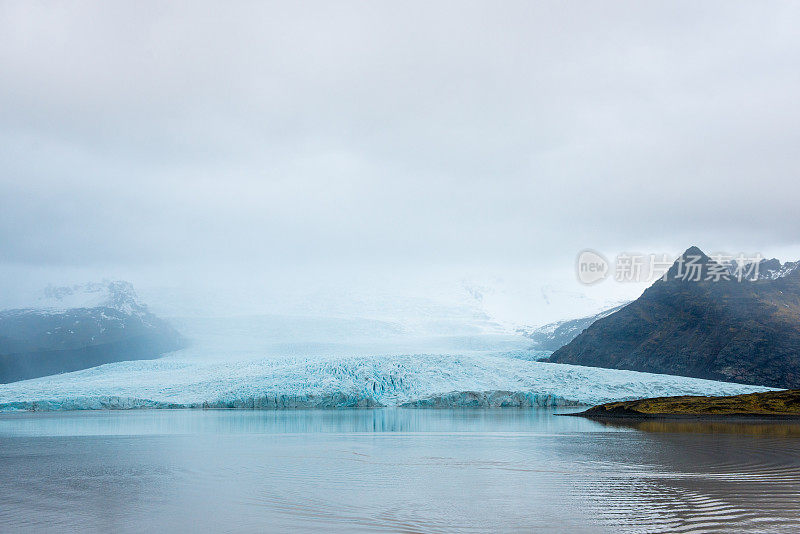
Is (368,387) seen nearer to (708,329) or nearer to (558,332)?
(708,329)

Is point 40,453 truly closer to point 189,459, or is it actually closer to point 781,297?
point 189,459

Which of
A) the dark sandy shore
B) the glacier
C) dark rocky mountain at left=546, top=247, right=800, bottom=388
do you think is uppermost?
dark rocky mountain at left=546, top=247, right=800, bottom=388

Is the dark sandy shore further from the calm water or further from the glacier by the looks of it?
the calm water

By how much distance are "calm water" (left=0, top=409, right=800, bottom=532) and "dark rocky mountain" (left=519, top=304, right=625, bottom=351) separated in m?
72.9

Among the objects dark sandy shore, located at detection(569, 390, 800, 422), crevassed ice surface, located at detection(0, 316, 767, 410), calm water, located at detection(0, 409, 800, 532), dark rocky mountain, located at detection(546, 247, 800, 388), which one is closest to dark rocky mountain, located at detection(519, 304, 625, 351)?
dark rocky mountain, located at detection(546, 247, 800, 388)

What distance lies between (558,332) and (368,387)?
61.1 metres

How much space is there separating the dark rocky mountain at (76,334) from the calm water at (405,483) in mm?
63101

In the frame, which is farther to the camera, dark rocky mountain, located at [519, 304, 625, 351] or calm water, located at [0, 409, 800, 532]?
dark rocky mountain, located at [519, 304, 625, 351]

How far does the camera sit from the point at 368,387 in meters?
47.2

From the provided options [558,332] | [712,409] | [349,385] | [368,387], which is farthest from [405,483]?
[558,332]

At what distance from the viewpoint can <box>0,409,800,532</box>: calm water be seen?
31.6 feet

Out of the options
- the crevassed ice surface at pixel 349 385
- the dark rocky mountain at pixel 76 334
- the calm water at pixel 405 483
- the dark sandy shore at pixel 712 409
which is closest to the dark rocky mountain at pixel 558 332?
the crevassed ice surface at pixel 349 385

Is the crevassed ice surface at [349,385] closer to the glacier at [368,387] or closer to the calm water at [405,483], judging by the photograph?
the glacier at [368,387]

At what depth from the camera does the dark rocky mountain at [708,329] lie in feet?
206
